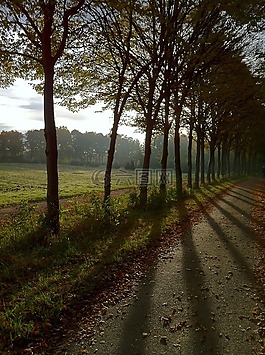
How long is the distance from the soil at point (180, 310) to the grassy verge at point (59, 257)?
1.35 feet

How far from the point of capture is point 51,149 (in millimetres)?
7844

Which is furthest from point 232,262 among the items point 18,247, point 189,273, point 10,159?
point 10,159

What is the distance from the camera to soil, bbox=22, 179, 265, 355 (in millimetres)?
3338

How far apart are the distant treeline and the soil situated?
60.5m

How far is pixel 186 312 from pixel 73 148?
83415 millimetres

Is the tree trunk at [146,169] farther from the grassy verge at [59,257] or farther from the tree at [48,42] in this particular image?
the tree at [48,42]

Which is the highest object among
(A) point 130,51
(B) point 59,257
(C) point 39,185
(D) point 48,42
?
(A) point 130,51

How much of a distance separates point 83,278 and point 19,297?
3.58 feet

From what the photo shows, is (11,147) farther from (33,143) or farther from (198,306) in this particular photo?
(198,306)

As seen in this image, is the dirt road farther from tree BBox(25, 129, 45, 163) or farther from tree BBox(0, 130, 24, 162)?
tree BBox(25, 129, 45, 163)

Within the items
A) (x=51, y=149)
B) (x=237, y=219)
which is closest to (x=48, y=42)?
(x=51, y=149)

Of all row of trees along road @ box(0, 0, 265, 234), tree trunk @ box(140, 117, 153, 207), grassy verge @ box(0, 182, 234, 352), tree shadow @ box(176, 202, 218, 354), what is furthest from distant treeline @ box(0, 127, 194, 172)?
tree shadow @ box(176, 202, 218, 354)

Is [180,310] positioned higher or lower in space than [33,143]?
lower

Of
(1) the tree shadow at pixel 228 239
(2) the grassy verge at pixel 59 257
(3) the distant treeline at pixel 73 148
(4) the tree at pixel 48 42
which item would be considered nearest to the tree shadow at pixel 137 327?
(2) the grassy verge at pixel 59 257
